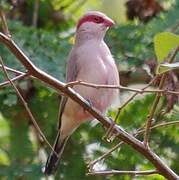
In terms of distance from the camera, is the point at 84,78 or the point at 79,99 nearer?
the point at 79,99

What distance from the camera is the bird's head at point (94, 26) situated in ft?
12.1

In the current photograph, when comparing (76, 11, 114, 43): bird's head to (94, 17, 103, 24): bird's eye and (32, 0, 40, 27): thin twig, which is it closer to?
(94, 17, 103, 24): bird's eye

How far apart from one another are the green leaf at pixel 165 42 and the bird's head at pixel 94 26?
4.88 ft

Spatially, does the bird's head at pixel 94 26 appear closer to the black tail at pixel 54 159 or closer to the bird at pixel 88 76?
the bird at pixel 88 76

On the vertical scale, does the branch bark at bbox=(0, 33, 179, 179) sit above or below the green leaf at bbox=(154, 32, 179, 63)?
below

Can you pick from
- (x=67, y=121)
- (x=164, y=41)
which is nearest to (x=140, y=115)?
(x=67, y=121)

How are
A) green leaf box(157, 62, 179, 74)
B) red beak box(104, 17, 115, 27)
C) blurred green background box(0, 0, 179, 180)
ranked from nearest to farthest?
1. green leaf box(157, 62, 179, 74)
2. red beak box(104, 17, 115, 27)
3. blurred green background box(0, 0, 179, 180)

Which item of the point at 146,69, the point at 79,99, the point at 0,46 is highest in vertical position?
the point at 79,99

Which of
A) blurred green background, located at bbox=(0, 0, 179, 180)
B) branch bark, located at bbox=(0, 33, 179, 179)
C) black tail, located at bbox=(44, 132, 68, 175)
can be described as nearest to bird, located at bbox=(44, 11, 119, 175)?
black tail, located at bbox=(44, 132, 68, 175)

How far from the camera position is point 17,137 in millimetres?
3916

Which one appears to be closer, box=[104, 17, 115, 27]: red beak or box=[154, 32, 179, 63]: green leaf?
box=[154, 32, 179, 63]: green leaf

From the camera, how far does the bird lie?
11.2 feet

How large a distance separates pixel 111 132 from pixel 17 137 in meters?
1.51

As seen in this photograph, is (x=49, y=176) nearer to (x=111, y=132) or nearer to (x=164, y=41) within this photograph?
(x=111, y=132)
